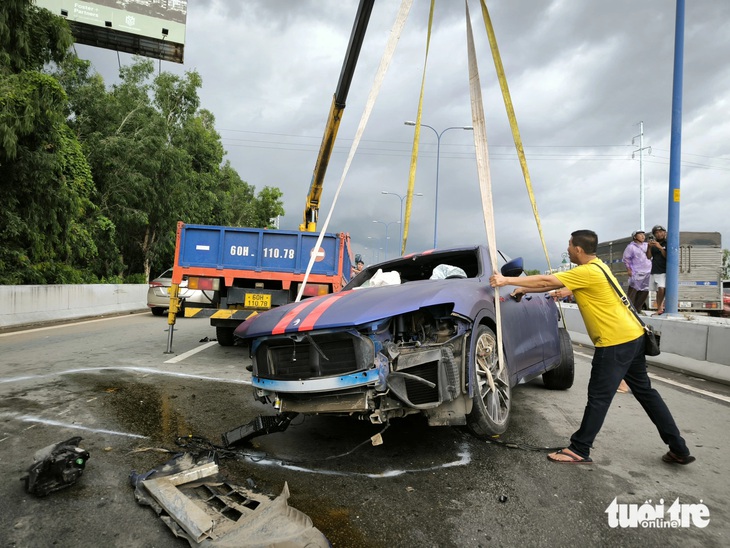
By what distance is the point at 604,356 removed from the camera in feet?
10.6

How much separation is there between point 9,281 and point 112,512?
12298mm

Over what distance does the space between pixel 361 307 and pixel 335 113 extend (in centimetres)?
651

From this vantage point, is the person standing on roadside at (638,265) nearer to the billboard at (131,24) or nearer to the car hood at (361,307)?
the car hood at (361,307)

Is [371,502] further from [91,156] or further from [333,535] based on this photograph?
[91,156]

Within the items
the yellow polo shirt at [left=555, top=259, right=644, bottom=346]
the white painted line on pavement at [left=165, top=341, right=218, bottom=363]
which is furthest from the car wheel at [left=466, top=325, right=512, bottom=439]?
the white painted line on pavement at [left=165, top=341, right=218, bottom=363]

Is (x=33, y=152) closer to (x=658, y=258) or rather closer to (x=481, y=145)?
(x=481, y=145)

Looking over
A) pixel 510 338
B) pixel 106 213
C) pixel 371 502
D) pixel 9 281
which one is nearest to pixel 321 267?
pixel 510 338

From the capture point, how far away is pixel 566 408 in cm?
462

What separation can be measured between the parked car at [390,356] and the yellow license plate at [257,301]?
3.64 m

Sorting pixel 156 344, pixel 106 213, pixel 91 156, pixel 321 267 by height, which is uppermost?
pixel 91 156

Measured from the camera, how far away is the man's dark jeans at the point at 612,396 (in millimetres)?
3127

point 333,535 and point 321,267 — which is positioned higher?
point 321,267

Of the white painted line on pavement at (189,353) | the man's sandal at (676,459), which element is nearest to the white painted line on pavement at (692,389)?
the man's sandal at (676,459)

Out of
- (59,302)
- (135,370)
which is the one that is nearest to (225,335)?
(135,370)
